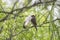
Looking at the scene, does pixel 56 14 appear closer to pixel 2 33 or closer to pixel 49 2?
pixel 49 2

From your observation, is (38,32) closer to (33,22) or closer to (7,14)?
(33,22)

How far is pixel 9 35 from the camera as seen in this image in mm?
1557

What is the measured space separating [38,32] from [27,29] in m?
0.09

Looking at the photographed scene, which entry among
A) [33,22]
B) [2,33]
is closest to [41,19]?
[33,22]

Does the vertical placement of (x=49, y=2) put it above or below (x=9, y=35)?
above

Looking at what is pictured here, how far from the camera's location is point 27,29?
1597 millimetres

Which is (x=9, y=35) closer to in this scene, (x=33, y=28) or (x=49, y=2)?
(x=33, y=28)

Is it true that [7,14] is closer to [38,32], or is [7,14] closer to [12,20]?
[12,20]

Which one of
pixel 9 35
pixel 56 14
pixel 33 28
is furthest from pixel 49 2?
pixel 9 35

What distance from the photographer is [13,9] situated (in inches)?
63.0

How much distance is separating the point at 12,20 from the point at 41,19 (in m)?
0.22

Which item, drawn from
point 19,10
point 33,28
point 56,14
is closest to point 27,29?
point 33,28

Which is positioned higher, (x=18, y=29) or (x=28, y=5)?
(x=28, y=5)

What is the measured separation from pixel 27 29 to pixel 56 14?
0.26 meters
